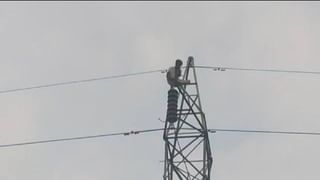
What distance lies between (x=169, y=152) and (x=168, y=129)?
1.29 metres

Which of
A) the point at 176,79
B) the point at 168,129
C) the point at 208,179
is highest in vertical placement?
the point at 176,79

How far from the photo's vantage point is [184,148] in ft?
122

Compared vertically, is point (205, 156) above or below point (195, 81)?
below

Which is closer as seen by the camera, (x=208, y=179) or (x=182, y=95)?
(x=208, y=179)

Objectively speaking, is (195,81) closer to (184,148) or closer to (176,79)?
(176,79)

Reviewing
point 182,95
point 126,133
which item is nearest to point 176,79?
point 182,95

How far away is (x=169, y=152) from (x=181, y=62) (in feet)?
15.0

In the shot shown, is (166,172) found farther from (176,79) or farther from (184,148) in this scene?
(176,79)

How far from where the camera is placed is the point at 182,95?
3888 cm

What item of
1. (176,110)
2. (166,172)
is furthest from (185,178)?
(176,110)

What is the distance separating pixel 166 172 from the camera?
3684 centimetres

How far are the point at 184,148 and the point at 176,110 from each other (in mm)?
2060

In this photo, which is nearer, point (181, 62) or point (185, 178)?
point (185, 178)

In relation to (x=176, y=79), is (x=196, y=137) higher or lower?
lower
